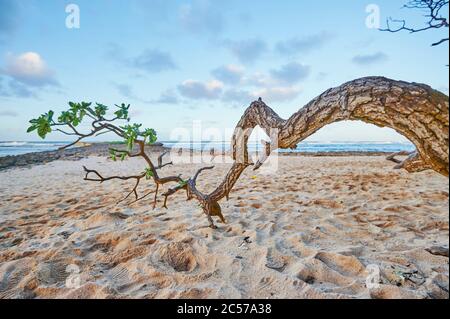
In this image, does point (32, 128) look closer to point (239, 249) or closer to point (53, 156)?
point (239, 249)

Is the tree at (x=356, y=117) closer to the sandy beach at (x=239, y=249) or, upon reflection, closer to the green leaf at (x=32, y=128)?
the green leaf at (x=32, y=128)

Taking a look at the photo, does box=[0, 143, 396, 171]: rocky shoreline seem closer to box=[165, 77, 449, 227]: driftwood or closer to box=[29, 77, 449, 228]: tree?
box=[29, 77, 449, 228]: tree

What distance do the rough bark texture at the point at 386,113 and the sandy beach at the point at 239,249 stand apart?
1.02 ft

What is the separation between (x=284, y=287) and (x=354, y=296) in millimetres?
455

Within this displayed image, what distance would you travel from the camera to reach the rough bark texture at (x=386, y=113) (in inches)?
54.9

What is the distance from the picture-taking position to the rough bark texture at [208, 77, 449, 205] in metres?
1.40

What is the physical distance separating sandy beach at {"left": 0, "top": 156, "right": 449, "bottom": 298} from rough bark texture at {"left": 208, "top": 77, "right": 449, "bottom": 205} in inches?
12.3

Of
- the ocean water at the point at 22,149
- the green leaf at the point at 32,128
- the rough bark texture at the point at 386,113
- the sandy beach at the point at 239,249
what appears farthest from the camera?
the ocean water at the point at 22,149

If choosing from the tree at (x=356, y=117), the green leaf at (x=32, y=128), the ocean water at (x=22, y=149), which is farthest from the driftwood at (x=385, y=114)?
the ocean water at (x=22, y=149)

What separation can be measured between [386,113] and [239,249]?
1.70 meters

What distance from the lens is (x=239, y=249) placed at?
2.50 m

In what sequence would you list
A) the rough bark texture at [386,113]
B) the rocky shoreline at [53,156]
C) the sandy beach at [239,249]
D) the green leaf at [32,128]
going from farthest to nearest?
the rocky shoreline at [53,156] < the green leaf at [32,128] < the sandy beach at [239,249] < the rough bark texture at [386,113]

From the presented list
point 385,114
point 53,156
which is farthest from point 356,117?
point 53,156
